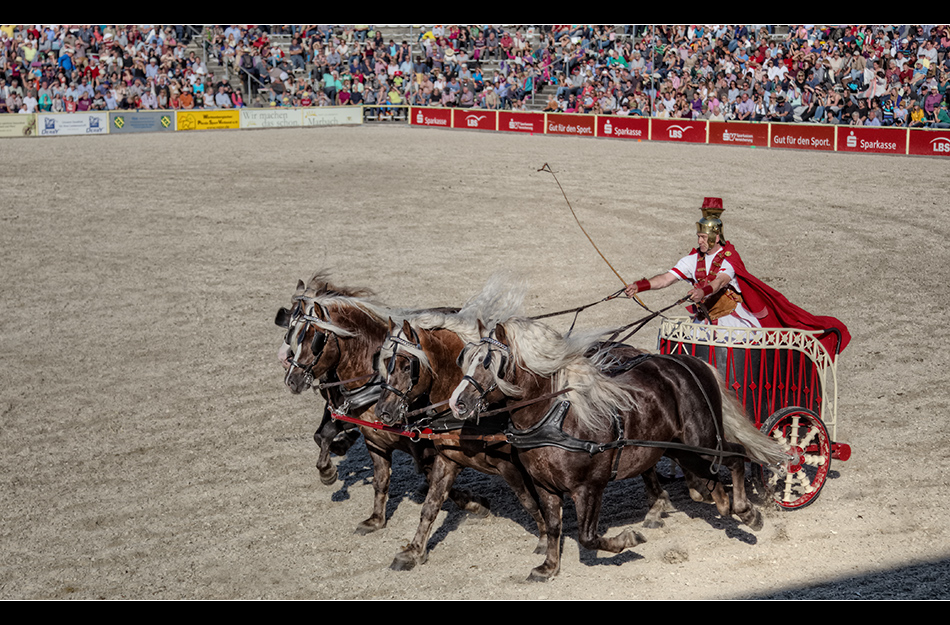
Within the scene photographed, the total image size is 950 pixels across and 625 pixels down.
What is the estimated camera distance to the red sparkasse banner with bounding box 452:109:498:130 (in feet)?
88.6

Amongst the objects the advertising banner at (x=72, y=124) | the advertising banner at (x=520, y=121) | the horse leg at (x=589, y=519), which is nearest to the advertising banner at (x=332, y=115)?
the advertising banner at (x=520, y=121)

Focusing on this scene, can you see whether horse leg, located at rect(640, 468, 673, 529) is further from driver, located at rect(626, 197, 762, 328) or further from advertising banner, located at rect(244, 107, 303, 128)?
advertising banner, located at rect(244, 107, 303, 128)

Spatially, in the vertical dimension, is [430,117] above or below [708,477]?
above

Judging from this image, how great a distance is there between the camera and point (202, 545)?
6836 mm

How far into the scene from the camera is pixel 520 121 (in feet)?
87.4

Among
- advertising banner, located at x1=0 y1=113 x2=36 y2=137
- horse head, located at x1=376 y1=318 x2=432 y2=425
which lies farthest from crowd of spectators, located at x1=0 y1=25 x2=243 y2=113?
horse head, located at x1=376 y1=318 x2=432 y2=425

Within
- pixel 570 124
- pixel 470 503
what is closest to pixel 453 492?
pixel 470 503

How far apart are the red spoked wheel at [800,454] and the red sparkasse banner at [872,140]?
16.3m

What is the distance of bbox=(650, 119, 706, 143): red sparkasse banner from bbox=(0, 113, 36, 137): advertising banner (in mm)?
16075

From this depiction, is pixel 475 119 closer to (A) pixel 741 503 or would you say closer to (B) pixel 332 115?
(B) pixel 332 115

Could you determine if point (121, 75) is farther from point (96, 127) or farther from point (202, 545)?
point (202, 545)

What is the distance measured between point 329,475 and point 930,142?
1794 centimetres

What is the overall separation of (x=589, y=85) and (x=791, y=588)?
74.7 feet

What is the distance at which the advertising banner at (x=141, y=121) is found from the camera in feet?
85.3
